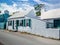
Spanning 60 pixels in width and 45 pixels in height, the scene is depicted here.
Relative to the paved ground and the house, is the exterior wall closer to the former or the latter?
the house

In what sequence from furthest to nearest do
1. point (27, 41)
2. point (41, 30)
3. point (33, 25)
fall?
1. point (33, 25)
2. point (41, 30)
3. point (27, 41)

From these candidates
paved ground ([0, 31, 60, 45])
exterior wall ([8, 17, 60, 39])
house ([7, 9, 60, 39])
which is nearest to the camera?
paved ground ([0, 31, 60, 45])

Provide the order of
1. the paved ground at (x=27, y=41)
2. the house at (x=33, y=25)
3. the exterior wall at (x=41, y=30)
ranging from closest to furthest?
the paved ground at (x=27, y=41)
the exterior wall at (x=41, y=30)
the house at (x=33, y=25)

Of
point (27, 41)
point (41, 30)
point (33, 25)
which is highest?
point (33, 25)

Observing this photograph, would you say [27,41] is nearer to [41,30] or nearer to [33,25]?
[41,30]

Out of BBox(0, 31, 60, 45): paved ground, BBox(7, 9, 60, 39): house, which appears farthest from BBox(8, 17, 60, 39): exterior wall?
BBox(0, 31, 60, 45): paved ground

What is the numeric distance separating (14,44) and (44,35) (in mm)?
9070

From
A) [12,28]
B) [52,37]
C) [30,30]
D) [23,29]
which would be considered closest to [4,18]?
[12,28]

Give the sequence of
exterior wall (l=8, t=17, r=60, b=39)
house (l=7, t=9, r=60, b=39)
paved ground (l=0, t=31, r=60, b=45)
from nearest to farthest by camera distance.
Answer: paved ground (l=0, t=31, r=60, b=45) → exterior wall (l=8, t=17, r=60, b=39) → house (l=7, t=9, r=60, b=39)

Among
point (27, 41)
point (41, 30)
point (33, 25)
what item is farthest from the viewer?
point (33, 25)

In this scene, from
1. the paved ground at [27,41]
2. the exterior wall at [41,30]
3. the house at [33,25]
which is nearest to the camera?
the paved ground at [27,41]

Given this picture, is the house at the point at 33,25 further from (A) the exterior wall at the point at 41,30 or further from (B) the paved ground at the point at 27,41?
(B) the paved ground at the point at 27,41

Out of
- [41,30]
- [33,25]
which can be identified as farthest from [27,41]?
[33,25]

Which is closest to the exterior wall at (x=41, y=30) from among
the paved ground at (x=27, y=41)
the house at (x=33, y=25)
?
the house at (x=33, y=25)
